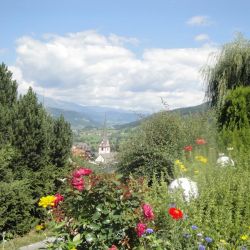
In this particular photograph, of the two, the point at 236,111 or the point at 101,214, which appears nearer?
the point at 101,214

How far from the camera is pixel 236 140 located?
1174cm

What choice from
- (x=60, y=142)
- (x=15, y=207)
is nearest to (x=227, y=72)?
(x=60, y=142)

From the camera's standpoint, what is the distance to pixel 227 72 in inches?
764

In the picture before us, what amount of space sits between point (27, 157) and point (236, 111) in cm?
660

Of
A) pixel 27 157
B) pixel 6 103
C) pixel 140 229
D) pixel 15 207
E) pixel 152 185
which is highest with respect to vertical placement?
pixel 6 103

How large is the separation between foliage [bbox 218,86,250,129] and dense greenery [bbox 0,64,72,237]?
5.27 meters

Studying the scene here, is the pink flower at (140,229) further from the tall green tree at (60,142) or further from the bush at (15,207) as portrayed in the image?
the tall green tree at (60,142)

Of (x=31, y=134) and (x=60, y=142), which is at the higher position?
(x=31, y=134)

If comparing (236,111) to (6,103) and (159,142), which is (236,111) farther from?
(6,103)

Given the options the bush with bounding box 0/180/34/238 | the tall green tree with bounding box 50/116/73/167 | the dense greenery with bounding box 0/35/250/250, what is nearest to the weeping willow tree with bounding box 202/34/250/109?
the dense greenery with bounding box 0/35/250/250

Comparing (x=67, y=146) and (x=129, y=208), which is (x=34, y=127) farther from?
(x=129, y=208)

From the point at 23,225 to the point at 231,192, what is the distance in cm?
450

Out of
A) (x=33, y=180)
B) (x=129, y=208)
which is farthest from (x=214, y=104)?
(x=129, y=208)

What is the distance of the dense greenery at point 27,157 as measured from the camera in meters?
8.61
